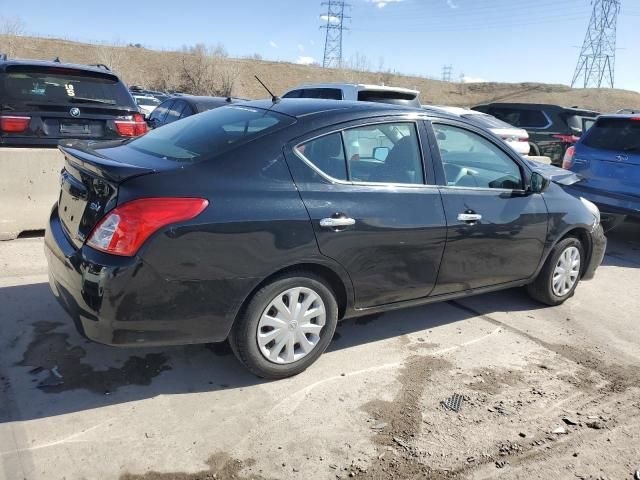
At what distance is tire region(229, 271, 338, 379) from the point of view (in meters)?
3.17

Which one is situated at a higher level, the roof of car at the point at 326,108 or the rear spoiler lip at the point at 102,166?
the roof of car at the point at 326,108

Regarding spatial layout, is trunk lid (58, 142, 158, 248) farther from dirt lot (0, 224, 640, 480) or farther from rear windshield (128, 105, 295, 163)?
dirt lot (0, 224, 640, 480)

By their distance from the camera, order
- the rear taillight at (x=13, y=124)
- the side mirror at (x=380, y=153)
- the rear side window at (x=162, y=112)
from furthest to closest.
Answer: the rear side window at (x=162, y=112) < the rear taillight at (x=13, y=124) < the side mirror at (x=380, y=153)

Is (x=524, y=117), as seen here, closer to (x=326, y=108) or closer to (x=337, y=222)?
(x=326, y=108)

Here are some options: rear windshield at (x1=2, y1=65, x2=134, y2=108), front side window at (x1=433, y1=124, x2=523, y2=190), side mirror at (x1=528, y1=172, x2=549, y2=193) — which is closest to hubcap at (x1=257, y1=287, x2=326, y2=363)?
front side window at (x1=433, y1=124, x2=523, y2=190)

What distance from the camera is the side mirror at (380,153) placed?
3.71m

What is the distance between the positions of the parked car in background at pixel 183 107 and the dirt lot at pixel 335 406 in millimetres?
5836

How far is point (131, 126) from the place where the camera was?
249 inches

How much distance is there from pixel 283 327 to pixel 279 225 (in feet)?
2.11

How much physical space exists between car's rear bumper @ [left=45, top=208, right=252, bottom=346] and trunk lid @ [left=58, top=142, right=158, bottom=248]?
153 mm

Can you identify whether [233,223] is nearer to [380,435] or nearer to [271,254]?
[271,254]

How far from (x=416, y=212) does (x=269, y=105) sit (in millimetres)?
1279

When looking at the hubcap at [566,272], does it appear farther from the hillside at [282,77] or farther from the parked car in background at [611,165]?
the hillside at [282,77]

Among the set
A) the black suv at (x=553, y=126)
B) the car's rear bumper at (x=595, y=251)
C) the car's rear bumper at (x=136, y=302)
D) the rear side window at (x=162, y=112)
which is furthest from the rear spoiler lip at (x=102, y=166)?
the black suv at (x=553, y=126)
